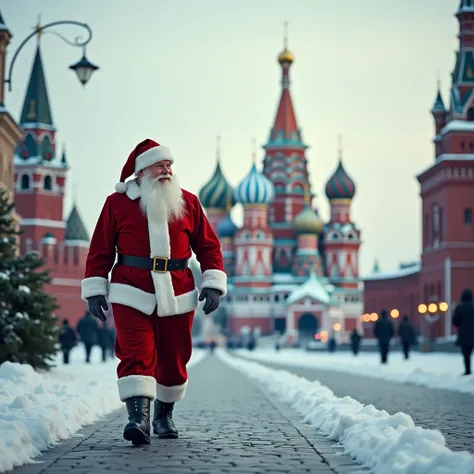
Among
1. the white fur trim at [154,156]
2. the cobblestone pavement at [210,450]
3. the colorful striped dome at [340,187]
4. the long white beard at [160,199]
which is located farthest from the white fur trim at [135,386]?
the colorful striped dome at [340,187]

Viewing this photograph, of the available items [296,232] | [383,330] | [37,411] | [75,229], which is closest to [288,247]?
[296,232]

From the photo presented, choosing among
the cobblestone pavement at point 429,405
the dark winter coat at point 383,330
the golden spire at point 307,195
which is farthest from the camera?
the golden spire at point 307,195

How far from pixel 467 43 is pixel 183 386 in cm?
7070

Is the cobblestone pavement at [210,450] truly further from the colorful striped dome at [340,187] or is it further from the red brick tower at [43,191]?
the colorful striped dome at [340,187]

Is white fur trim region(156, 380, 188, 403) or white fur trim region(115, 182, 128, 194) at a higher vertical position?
white fur trim region(115, 182, 128, 194)

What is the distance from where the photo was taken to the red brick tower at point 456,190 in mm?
74562

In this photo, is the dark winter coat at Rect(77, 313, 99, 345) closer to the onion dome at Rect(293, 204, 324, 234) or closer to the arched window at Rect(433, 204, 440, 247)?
the arched window at Rect(433, 204, 440, 247)

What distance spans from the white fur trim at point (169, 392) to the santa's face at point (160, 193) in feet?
3.88

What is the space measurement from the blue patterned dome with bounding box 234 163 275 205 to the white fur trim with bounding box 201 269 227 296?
10971 centimetres

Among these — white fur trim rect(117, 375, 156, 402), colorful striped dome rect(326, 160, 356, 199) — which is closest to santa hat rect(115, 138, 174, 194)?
white fur trim rect(117, 375, 156, 402)

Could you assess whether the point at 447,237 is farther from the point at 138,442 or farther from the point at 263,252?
the point at 138,442

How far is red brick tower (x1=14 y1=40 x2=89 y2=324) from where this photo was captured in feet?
282

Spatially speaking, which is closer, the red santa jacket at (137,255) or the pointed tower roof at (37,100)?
the red santa jacket at (137,255)

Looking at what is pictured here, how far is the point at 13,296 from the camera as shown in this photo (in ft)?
62.4
